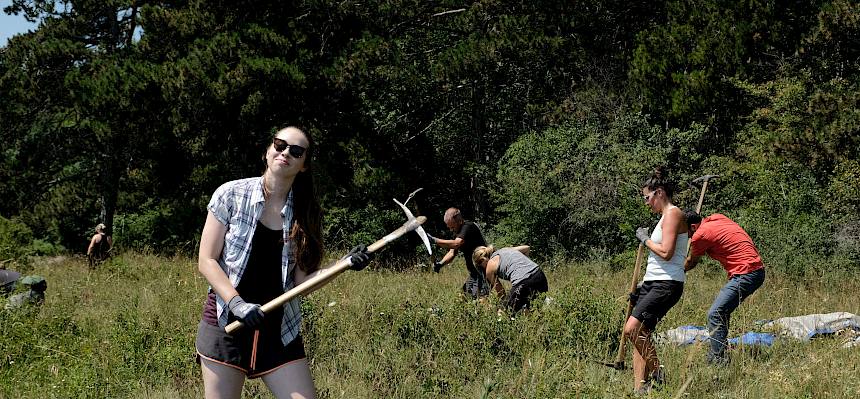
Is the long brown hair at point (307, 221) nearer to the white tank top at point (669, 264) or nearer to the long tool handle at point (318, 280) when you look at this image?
the long tool handle at point (318, 280)

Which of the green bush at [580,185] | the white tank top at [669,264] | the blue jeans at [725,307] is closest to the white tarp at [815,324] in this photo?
the blue jeans at [725,307]

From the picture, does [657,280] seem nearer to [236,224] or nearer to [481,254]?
[481,254]

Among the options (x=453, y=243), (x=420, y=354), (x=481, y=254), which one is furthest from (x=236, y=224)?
(x=453, y=243)

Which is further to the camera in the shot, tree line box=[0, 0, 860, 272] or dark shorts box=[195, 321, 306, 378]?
tree line box=[0, 0, 860, 272]

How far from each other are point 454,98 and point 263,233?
20.0 m

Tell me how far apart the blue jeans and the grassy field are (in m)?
0.11

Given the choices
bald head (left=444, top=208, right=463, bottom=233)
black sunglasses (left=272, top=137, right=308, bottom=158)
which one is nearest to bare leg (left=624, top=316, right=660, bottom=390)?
black sunglasses (left=272, top=137, right=308, bottom=158)

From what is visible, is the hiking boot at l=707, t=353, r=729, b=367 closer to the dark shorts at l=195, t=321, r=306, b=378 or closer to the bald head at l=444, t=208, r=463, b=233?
the bald head at l=444, t=208, r=463, b=233

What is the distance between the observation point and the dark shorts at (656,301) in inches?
218

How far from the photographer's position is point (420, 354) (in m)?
6.05

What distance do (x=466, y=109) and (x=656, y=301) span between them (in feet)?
58.6

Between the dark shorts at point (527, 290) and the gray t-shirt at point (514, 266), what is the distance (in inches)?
1.5

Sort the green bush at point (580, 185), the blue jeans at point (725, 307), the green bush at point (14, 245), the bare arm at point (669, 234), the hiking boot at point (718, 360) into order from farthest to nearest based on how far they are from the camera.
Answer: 1. the green bush at point (580, 185)
2. the green bush at point (14, 245)
3. the blue jeans at point (725, 307)
4. the hiking boot at point (718, 360)
5. the bare arm at point (669, 234)

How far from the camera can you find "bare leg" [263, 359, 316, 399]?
3303 mm
